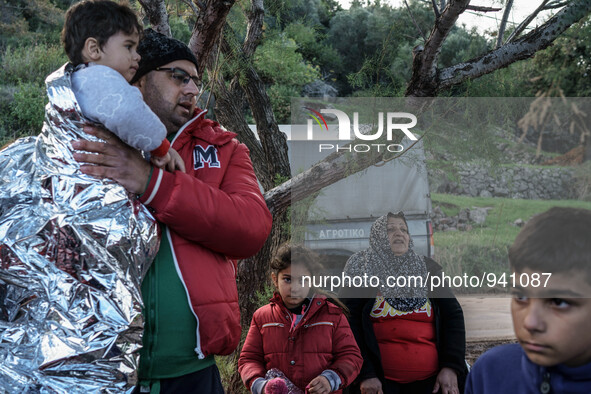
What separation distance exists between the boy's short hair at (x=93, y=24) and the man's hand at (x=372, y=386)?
2080mm

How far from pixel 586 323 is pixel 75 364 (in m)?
1.21

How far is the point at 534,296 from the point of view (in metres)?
1.28

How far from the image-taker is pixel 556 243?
1326 millimetres

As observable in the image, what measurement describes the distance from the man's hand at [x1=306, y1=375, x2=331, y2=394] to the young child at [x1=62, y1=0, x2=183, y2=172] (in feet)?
4.89

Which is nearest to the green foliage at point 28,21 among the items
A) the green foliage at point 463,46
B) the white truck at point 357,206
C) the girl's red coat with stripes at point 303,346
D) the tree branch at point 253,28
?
the white truck at point 357,206

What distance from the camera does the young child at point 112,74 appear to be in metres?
1.65

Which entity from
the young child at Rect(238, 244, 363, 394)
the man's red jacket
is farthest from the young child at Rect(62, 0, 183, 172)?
the young child at Rect(238, 244, 363, 394)

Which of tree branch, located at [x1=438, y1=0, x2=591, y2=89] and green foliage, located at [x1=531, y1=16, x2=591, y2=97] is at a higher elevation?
tree branch, located at [x1=438, y1=0, x2=591, y2=89]

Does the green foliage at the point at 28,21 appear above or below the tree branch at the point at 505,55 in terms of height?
above

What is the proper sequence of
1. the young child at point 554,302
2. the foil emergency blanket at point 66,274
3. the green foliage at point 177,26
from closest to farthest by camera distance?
1. the young child at point 554,302
2. the foil emergency blanket at point 66,274
3. the green foliage at point 177,26

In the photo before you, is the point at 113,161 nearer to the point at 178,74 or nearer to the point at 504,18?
the point at 178,74

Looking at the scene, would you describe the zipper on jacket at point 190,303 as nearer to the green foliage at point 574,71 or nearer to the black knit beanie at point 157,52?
the black knit beanie at point 157,52

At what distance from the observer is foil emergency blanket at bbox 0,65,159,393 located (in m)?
1.60

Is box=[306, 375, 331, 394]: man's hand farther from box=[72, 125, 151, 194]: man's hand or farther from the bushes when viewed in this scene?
the bushes
